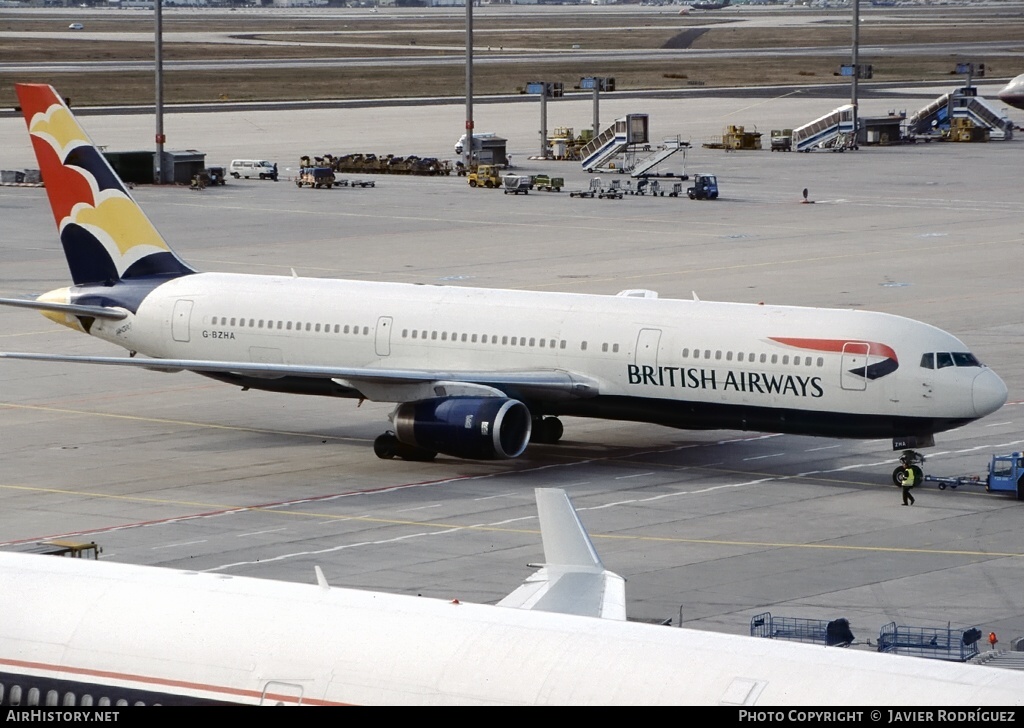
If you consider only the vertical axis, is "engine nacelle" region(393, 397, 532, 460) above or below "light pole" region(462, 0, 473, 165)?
below

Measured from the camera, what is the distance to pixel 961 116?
142 m

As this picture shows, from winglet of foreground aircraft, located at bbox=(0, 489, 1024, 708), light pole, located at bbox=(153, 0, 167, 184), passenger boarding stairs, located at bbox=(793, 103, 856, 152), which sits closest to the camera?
winglet of foreground aircraft, located at bbox=(0, 489, 1024, 708)

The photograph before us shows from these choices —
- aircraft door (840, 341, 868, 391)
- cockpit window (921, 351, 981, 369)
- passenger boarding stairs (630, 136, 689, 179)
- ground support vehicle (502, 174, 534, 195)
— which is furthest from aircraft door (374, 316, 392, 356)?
passenger boarding stairs (630, 136, 689, 179)

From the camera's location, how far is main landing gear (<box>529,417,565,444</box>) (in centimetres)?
4319

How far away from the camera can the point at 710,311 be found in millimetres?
41000

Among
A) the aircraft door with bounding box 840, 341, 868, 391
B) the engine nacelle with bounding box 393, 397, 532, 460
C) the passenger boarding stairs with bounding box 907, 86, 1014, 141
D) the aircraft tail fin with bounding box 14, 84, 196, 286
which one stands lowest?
the engine nacelle with bounding box 393, 397, 532, 460

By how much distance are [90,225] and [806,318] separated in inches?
771

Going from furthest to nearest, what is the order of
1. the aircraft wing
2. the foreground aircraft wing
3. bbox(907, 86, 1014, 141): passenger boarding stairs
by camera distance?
bbox(907, 86, 1014, 141): passenger boarding stairs → the aircraft wing → the foreground aircraft wing

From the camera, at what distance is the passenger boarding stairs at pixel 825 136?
13425cm

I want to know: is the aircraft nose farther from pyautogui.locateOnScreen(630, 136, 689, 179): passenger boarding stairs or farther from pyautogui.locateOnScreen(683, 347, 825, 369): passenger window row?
pyautogui.locateOnScreen(630, 136, 689, 179): passenger boarding stairs

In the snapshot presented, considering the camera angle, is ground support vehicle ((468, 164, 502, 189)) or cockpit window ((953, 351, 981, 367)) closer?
cockpit window ((953, 351, 981, 367))

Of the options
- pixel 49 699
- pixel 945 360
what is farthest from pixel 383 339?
pixel 49 699

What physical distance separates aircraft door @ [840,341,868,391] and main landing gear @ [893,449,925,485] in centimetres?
176
